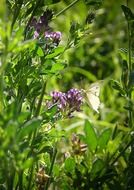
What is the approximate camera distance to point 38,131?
A: 1.23 metres

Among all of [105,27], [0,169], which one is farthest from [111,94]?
[0,169]

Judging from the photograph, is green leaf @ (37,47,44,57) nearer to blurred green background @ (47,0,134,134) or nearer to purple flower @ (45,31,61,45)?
purple flower @ (45,31,61,45)

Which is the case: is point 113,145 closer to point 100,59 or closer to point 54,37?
point 54,37

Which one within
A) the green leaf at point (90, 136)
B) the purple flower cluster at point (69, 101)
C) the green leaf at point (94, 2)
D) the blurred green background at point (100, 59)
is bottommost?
the green leaf at point (90, 136)

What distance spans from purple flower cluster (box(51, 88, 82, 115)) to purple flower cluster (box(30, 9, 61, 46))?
0.43 ft

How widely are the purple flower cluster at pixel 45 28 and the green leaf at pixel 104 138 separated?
0.25 m

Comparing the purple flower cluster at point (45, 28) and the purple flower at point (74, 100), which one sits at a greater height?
the purple flower cluster at point (45, 28)

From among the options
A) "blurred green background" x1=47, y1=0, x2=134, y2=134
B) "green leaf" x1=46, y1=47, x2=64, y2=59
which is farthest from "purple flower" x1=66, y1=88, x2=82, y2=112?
"blurred green background" x1=47, y1=0, x2=134, y2=134

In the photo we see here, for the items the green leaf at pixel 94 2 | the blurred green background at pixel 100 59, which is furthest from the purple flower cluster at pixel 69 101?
the blurred green background at pixel 100 59

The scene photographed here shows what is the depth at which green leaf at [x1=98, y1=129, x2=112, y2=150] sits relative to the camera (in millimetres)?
1148

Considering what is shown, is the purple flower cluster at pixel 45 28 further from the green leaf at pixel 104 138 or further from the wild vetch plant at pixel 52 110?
the green leaf at pixel 104 138

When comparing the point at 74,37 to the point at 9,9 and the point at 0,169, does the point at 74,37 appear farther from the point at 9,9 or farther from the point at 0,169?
the point at 0,169

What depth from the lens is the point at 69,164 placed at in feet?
3.99

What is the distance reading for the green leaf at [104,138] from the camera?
115 centimetres
